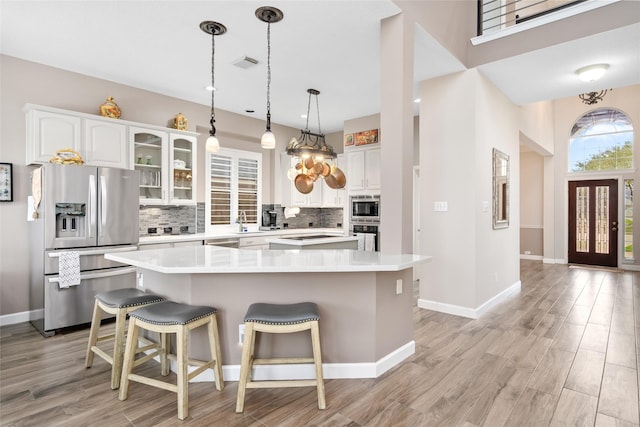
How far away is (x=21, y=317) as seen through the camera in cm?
390

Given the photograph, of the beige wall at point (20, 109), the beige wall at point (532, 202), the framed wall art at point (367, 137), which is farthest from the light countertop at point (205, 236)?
the beige wall at point (532, 202)

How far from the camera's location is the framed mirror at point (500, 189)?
4.46m

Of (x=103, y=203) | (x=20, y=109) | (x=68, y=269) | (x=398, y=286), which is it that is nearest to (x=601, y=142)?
(x=398, y=286)

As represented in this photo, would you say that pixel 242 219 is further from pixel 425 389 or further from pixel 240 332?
pixel 425 389

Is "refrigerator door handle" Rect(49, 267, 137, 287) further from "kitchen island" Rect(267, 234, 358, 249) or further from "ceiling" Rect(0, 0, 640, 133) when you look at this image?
"ceiling" Rect(0, 0, 640, 133)

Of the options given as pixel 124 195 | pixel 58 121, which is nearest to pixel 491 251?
pixel 124 195

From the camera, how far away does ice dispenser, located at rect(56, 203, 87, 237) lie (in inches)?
143

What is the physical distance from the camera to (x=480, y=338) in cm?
339

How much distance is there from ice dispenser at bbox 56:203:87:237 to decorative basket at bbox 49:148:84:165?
1.61 feet

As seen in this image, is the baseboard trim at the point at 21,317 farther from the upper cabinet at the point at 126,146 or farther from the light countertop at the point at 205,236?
the upper cabinet at the point at 126,146

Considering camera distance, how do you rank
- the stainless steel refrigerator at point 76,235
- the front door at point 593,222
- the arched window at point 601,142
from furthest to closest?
the front door at point 593,222, the arched window at point 601,142, the stainless steel refrigerator at point 76,235

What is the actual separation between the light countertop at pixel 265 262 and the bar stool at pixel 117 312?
0.30 meters

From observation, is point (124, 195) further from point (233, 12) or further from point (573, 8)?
point (573, 8)

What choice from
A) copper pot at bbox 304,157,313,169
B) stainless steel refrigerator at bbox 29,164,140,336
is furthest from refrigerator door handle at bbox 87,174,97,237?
copper pot at bbox 304,157,313,169
